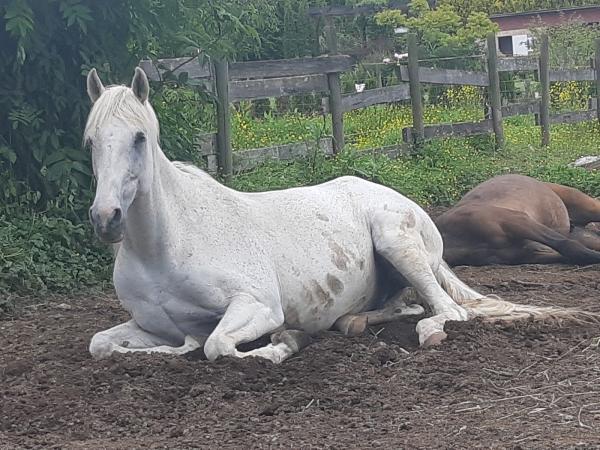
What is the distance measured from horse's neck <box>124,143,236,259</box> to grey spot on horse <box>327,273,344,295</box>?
0.71m

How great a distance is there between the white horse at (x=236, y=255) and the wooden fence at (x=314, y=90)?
11.4 feet

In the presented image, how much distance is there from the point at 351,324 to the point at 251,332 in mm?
821

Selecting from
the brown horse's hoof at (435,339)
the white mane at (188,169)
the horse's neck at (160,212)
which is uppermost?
the white mane at (188,169)

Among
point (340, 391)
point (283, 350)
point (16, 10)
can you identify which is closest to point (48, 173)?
point (16, 10)

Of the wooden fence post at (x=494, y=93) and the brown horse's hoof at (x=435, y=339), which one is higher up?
the wooden fence post at (x=494, y=93)

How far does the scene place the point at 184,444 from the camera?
3.73 metres

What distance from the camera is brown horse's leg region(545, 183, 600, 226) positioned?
9.62m

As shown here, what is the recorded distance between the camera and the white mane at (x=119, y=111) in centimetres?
466

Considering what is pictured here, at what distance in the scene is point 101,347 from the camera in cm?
513

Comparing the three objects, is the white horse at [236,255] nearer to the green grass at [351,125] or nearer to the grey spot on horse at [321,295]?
the grey spot on horse at [321,295]

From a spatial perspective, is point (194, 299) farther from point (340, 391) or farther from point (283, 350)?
point (340, 391)

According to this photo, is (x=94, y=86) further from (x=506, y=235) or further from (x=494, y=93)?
(x=494, y=93)

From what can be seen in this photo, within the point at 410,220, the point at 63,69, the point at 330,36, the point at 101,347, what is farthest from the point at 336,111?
the point at 330,36

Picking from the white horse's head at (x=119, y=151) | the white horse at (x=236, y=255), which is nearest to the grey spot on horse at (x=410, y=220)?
the white horse at (x=236, y=255)
